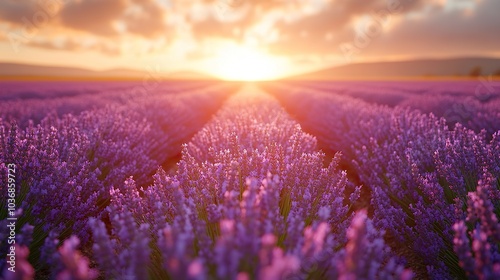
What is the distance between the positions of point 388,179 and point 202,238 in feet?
6.05

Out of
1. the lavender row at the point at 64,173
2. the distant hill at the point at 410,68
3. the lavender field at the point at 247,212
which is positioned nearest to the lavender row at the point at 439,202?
the lavender field at the point at 247,212

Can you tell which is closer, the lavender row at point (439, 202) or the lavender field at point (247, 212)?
the lavender field at point (247, 212)

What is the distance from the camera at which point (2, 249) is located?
1.68m

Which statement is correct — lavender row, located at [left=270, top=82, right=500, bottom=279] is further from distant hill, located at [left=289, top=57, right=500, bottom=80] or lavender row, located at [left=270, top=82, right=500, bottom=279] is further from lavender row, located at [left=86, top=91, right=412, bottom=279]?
distant hill, located at [left=289, top=57, right=500, bottom=80]

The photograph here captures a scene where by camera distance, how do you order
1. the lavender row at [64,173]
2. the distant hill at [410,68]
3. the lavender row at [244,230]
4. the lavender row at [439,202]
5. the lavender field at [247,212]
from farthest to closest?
the distant hill at [410,68] < the lavender row at [64,173] < the lavender row at [439,202] < the lavender field at [247,212] < the lavender row at [244,230]

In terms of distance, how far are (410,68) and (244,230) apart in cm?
10846

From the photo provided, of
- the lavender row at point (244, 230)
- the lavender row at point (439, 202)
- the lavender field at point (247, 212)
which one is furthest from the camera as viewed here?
the lavender row at point (439, 202)

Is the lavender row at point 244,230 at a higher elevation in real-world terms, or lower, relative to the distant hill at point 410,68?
higher

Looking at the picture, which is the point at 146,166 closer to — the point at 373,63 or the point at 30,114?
the point at 30,114

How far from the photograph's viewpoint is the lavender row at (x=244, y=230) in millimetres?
1051

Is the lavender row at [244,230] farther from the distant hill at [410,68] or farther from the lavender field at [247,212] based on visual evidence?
the distant hill at [410,68]

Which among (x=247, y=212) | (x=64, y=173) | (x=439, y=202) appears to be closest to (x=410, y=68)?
(x=439, y=202)

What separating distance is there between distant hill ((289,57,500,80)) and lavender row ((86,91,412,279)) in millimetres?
87930

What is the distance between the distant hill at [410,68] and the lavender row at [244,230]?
8793 cm
